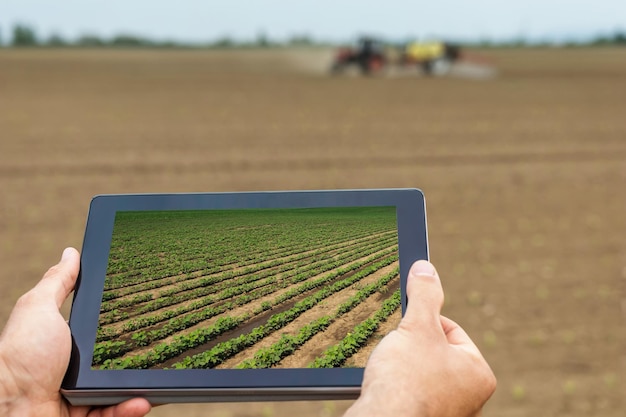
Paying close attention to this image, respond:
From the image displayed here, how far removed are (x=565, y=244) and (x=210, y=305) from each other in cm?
641

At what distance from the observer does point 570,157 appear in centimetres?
1174

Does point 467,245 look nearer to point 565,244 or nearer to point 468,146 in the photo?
point 565,244

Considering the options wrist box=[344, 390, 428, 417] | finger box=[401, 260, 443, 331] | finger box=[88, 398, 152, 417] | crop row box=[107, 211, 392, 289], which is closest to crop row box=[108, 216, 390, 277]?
crop row box=[107, 211, 392, 289]

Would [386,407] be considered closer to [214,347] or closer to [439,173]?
[214,347]

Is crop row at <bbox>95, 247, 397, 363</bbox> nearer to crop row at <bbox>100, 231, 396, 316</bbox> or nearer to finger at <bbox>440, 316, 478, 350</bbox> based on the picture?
crop row at <bbox>100, 231, 396, 316</bbox>

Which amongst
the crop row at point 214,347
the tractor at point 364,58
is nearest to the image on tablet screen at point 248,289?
the crop row at point 214,347

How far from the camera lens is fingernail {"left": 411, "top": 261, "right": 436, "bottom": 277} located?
1650mm

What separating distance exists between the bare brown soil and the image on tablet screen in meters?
2.81

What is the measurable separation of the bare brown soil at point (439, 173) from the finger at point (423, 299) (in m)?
3.04

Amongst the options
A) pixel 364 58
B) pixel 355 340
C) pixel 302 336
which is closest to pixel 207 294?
pixel 302 336

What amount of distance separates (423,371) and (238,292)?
1.78 ft

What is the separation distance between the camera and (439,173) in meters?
10.8

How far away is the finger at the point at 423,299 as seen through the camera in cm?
156

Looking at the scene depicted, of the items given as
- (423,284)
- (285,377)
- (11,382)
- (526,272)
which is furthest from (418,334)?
(526,272)
